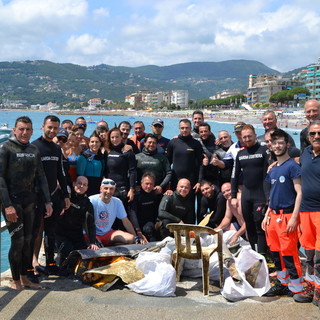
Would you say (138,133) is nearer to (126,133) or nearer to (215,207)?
(126,133)

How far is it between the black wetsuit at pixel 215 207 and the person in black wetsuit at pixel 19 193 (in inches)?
112

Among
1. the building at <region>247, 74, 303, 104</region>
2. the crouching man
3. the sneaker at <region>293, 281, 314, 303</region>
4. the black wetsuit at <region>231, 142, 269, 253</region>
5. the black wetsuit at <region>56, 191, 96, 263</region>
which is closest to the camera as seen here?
the sneaker at <region>293, 281, 314, 303</region>

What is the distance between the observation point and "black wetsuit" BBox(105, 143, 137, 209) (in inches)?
241

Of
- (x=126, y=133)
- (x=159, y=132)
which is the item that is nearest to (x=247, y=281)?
(x=159, y=132)

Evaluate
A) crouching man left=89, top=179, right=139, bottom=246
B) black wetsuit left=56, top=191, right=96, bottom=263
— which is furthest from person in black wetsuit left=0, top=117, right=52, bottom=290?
crouching man left=89, top=179, right=139, bottom=246

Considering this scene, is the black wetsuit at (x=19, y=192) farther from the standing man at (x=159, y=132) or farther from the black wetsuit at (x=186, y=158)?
the standing man at (x=159, y=132)

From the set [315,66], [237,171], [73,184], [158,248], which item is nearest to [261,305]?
[158,248]

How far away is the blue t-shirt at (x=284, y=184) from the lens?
4203mm

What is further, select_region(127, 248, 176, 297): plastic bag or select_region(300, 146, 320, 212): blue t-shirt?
select_region(127, 248, 176, 297): plastic bag

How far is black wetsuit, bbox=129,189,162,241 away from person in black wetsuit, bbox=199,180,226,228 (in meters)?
0.75

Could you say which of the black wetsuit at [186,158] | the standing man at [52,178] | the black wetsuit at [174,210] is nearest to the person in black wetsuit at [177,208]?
the black wetsuit at [174,210]

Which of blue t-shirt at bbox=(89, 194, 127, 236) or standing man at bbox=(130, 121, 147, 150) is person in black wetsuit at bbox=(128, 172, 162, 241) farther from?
standing man at bbox=(130, 121, 147, 150)

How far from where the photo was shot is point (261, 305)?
4.12m

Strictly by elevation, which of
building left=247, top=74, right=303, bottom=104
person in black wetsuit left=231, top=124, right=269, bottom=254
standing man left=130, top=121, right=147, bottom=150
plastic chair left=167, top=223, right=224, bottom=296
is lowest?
plastic chair left=167, top=223, right=224, bottom=296
